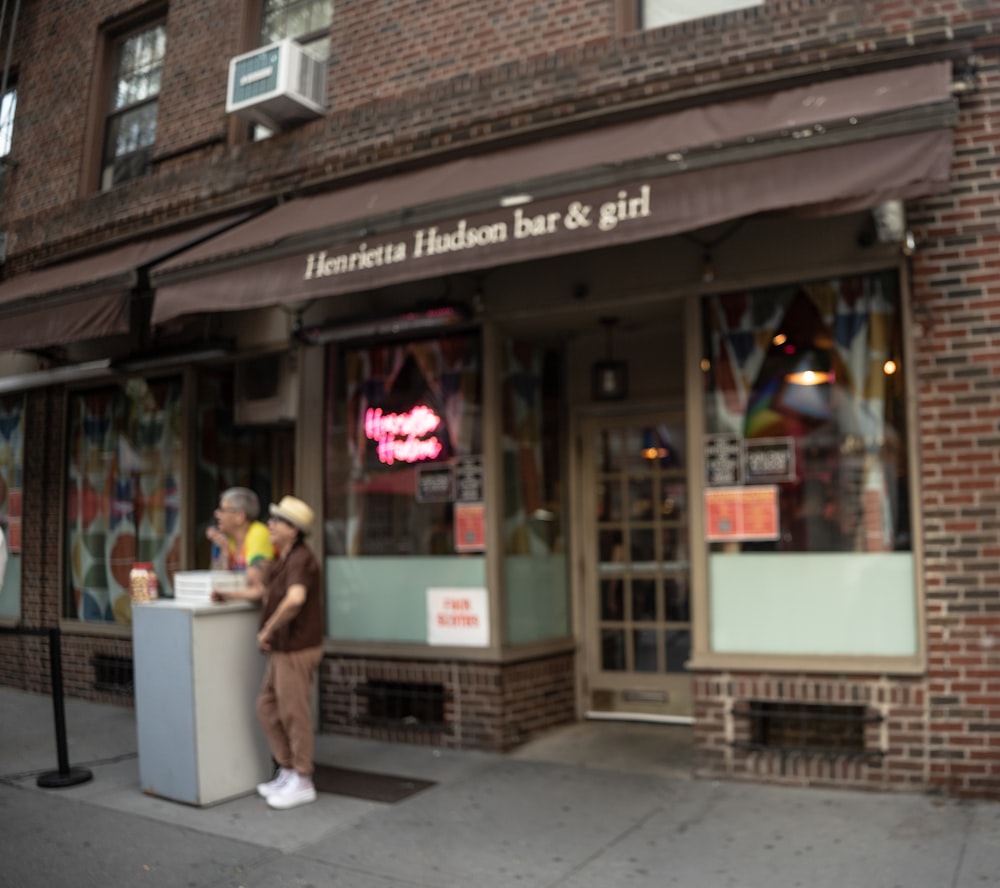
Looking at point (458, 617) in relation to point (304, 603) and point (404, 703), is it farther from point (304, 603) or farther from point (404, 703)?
point (304, 603)

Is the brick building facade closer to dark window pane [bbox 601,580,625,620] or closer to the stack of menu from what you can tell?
dark window pane [bbox 601,580,625,620]

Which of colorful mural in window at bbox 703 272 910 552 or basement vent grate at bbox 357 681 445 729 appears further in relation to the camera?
basement vent grate at bbox 357 681 445 729

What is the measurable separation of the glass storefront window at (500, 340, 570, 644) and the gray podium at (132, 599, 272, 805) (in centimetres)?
192

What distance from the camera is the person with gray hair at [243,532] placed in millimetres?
6211

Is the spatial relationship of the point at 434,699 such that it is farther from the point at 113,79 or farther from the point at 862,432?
the point at 113,79

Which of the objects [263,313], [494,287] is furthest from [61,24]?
[494,287]

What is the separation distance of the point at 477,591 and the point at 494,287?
7.31 feet

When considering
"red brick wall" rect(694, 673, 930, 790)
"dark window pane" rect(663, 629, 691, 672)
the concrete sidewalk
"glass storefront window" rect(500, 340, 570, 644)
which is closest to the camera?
the concrete sidewalk

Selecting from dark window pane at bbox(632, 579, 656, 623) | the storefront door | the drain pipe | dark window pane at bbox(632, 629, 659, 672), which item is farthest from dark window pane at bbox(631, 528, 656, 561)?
the drain pipe

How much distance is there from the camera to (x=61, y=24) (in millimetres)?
10438

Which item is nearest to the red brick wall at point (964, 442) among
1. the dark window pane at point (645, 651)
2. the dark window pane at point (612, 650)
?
the dark window pane at point (645, 651)

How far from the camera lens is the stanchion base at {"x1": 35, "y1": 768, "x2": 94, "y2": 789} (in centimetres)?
608

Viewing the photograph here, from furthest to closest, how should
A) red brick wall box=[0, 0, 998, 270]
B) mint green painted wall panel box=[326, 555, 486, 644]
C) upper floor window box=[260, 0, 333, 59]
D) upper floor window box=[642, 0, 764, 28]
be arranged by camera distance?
upper floor window box=[260, 0, 333, 59], mint green painted wall panel box=[326, 555, 486, 644], upper floor window box=[642, 0, 764, 28], red brick wall box=[0, 0, 998, 270]

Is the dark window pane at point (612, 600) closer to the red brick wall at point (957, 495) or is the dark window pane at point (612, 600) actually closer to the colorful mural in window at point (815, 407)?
the colorful mural in window at point (815, 407)
